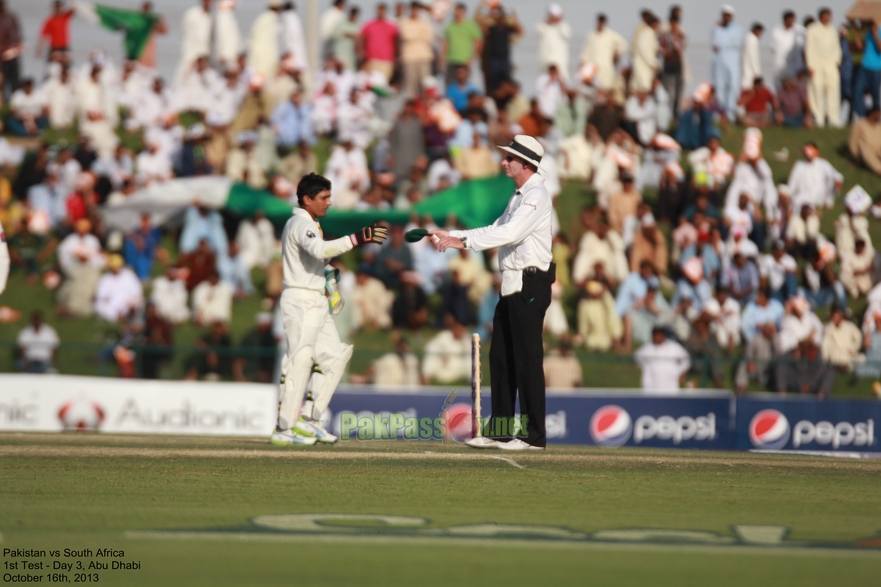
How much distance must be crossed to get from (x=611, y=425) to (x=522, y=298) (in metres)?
10.1

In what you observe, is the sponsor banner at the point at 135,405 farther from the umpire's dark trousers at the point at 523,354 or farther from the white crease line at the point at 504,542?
the white crease line at the point at 504,542

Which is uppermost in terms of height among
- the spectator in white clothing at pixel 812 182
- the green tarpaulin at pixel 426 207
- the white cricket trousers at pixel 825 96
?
→ the white cricket trousers at pixel 825 96

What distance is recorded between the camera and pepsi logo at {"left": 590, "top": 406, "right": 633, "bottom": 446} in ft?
63.9

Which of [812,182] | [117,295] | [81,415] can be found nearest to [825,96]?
[812,182]

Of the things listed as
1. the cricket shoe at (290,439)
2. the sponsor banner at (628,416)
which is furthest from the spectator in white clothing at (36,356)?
the cricket shoe at (290,439)

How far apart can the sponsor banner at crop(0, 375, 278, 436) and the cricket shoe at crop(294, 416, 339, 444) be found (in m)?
8.56

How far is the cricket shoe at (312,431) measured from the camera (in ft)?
34.7

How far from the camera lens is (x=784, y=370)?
20.2 meters

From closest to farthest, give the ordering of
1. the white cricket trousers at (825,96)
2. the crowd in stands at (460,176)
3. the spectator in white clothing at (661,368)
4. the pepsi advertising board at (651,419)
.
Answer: the pepsi advertising board at (651,419)
the spectator in white clothing at (661,368)
the crowd in stands at (460,176)
the white cricket trousers at (825,96)

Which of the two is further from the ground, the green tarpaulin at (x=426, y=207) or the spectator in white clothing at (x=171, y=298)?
the green tarpaulin at (x=426, y=207)

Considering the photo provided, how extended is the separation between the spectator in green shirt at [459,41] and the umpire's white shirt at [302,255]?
50.4 ft

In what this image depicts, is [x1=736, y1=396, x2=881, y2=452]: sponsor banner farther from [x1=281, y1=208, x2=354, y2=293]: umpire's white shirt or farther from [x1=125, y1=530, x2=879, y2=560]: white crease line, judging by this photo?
[x1=125, y1=530, x2=879, y2=560]: white crease line

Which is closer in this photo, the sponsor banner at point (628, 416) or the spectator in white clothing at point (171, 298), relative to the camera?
the sponsor banner at point (628, 416)

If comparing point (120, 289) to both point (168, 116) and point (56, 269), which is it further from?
point (168, 116)
